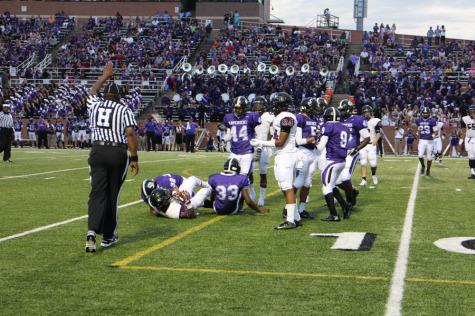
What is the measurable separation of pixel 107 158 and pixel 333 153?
12.0 feet

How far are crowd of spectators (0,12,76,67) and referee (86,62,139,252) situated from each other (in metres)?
39.2

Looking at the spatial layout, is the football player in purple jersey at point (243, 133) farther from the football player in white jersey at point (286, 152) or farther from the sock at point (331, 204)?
the football player in white jersey at point (286, 152)

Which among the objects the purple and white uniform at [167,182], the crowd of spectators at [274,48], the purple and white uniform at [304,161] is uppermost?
the crowd of spectators at [274,48]

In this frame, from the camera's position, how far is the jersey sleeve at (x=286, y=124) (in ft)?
27.5

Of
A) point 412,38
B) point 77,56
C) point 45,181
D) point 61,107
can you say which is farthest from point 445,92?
point 45,181

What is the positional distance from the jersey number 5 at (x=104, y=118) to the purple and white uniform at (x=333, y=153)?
11.3 ft

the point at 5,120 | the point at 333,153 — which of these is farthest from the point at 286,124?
the point at 5,120

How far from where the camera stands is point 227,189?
30.9ft

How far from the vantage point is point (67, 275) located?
5.80 meters

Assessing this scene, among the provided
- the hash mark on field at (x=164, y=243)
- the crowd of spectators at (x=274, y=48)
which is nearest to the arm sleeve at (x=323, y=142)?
the hash mark on field at (x=164, y=243)

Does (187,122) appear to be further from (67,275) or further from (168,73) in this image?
(67,275)

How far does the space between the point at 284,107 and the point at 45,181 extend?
7.50m

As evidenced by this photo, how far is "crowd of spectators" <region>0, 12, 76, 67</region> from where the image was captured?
148 ft

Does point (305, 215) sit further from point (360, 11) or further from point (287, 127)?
point (360, 11)
